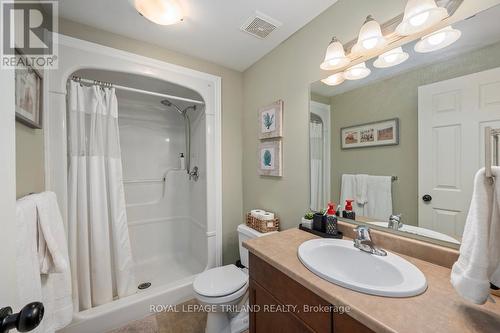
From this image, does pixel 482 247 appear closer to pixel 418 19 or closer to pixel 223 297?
pixel 418 19

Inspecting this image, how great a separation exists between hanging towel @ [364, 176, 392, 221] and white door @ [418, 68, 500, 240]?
136 millimetres

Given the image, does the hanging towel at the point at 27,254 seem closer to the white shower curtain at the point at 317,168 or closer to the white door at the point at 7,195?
the white door at the point at 7,195

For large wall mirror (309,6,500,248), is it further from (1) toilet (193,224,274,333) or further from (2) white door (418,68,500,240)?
(1) toilet (193,224,274,333)

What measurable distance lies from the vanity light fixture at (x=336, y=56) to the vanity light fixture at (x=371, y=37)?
0.37 ft

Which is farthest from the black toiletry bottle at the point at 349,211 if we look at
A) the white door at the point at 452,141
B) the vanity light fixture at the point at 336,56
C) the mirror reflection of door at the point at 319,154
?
the vanity light fixture at the point at 336,56

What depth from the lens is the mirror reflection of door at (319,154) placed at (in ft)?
4.50

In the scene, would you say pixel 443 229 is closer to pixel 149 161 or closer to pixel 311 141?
pixel 311 141

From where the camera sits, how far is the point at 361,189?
47.2 inches

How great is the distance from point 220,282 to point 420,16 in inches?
73.1

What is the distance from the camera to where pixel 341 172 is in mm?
1303

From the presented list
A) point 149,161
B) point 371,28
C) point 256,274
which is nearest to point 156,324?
point 256,274

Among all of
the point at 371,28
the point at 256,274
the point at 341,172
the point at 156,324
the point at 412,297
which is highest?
the point at 371,28

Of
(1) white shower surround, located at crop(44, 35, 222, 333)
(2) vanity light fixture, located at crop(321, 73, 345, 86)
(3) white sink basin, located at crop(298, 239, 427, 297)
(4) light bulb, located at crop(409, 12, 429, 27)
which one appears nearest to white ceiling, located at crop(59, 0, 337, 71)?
(1) white shower surround, located at crop(44, 35, 222, 333)

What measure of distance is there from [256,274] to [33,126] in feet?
4.23
